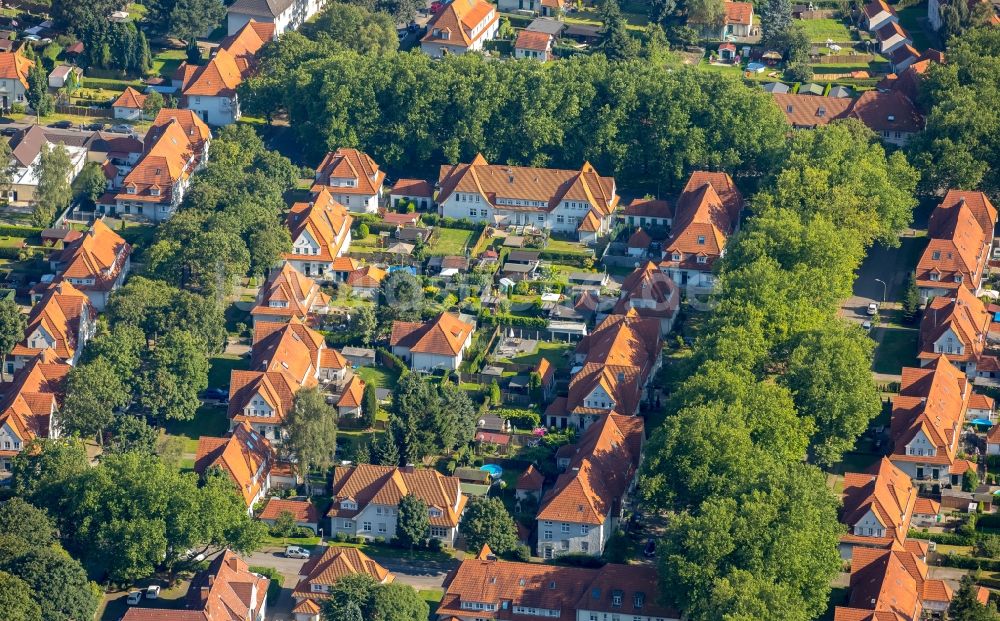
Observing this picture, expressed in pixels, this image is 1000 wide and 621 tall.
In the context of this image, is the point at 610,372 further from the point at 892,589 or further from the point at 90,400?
the point at 90,400

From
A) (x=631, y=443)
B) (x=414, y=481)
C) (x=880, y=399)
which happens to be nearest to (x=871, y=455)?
(x=880, y=399)

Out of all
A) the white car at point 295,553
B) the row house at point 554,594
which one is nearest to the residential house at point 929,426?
the row house at point 554,594

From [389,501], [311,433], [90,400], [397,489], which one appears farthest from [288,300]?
[389,501]

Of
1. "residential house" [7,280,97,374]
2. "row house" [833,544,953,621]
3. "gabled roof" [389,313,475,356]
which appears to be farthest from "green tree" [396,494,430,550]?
"residential house" [7,280,97,374]

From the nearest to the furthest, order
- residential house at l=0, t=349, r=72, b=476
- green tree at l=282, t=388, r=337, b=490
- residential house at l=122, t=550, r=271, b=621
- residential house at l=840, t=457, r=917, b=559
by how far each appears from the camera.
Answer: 1. residential house at l=122, t=550, r=271, b=621
2. residential house at l=840, t=457, r=917, b=559
3. green tree at l=282, t=388, r=337, b=490
4. residential house at l=0, t=349, r=72, b=476

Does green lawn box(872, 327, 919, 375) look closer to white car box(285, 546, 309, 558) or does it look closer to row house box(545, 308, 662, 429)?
row house box(545, 308, 662, 429)

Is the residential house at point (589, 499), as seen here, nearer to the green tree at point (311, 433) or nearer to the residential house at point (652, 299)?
the green tree at point (311, 433)
